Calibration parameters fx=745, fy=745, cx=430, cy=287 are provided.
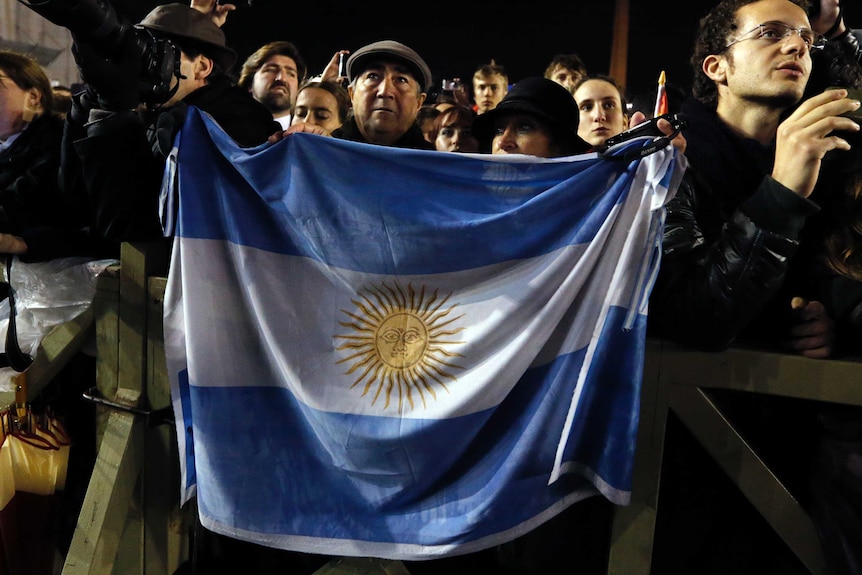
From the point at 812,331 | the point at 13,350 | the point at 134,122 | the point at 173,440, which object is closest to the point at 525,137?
the point at 812,331

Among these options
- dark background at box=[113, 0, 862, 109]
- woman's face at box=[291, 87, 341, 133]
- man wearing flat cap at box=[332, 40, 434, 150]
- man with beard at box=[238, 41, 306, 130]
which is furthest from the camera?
dark background at box=[113, 0, 862, 109]

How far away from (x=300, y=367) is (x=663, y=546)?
3.84 ft

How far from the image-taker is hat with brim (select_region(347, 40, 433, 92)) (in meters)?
2.81

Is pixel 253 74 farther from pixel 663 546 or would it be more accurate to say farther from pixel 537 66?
pixel 537 66

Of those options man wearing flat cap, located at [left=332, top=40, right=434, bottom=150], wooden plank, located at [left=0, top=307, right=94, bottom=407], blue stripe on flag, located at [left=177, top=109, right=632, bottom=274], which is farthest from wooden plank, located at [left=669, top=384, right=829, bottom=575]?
wooden plank, located at [left=0, top=307, right=94, bottom=407]

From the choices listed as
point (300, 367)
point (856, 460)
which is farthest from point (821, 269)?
point (300, 367)

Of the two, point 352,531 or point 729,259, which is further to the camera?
point 352,531

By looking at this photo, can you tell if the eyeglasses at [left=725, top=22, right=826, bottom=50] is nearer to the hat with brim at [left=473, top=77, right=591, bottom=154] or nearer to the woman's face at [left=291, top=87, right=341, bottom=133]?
the hat with brim at [left=473, top=77, right=591, bottom=154]

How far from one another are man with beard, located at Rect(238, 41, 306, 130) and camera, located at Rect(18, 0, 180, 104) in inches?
72.5

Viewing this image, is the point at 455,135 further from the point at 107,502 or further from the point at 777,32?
the point at 107,502

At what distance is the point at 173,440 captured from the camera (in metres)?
2.29

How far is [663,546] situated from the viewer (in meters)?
2.16

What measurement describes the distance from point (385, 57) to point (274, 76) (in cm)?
139

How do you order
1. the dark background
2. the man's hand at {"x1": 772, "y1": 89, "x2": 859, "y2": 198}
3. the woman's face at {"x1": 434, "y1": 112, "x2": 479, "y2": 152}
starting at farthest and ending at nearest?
the dark background
the woman's face at {"x1": 434, "y1": 112, "x2": 479, "y2": 152}
the man's hand at {"x1": 772, "y1": 89, "x2": 859, "y2": 198}
